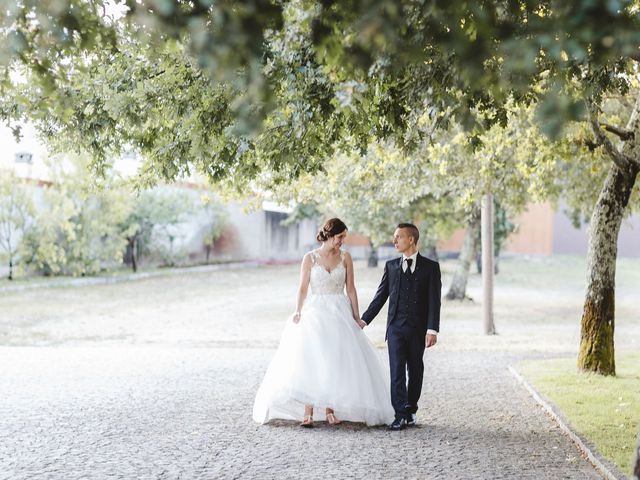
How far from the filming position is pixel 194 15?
13.5 ft

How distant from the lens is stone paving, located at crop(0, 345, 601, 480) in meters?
6.68

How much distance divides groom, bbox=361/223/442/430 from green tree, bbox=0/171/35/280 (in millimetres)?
24406

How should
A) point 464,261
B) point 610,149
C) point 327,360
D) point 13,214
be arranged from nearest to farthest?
1. point 327,360
2. point 610,149
3. point 464,261
4. point 13,214

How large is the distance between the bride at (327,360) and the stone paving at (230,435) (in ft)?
0.62

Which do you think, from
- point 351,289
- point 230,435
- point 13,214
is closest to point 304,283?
point 351,289

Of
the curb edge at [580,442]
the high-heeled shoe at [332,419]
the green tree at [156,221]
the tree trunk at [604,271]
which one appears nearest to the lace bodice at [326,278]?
the high-heeled shoe at [332,419]

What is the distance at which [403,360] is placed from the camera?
8211mm

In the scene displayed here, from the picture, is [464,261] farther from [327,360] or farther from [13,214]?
[327,360]

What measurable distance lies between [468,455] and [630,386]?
14.5 feet

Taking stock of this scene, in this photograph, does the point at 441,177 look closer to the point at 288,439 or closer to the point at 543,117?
the point at 288,439

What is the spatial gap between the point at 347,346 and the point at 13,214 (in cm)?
2499

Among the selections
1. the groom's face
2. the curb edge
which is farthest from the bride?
the curb edge

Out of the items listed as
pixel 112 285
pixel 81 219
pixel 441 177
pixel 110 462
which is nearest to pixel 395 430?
pixel 110 462

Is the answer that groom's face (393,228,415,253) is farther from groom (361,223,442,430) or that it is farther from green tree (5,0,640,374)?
green tree (5,0,640,374)
